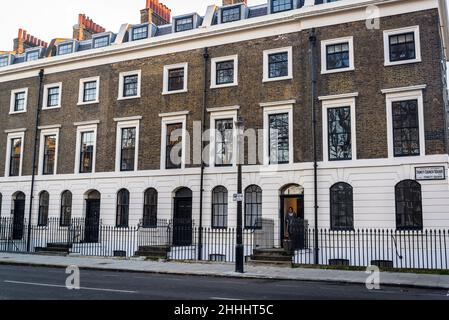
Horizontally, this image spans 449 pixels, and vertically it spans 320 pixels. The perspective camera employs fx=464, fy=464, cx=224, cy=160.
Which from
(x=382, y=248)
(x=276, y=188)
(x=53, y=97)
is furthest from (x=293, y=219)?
(x=53, y=97)

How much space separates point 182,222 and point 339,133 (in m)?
8.61

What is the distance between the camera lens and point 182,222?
2277cm

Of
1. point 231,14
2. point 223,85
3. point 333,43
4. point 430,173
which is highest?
point 231,14

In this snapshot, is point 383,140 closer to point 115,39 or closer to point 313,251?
point 313,251

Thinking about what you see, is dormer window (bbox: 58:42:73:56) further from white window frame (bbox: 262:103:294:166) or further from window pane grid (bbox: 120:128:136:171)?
white window frame (bbox: 262:103:294:166)

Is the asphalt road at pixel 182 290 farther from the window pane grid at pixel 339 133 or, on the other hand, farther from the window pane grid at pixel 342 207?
the window pane grid at pixel 339 133

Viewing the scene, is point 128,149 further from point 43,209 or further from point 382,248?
point 382,248

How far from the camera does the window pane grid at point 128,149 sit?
25.1 metres

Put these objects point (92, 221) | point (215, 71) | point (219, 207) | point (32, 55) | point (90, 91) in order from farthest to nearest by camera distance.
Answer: point (32, 55), point (90, 91), point (92, 221), point (215, 71), point (219, 207)

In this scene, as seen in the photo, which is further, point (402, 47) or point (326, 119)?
point (326, 119)

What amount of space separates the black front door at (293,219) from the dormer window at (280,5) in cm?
915

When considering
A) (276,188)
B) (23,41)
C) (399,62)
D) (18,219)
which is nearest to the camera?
(399,62)

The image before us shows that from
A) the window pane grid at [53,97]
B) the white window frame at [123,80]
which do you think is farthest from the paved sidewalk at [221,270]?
the window pane grid at [53,97]
